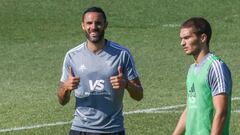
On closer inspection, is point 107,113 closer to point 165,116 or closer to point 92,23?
point 92,23

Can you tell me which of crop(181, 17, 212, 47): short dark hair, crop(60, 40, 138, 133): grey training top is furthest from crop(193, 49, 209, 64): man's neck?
crop(60, 40, 138, 133): grey training top

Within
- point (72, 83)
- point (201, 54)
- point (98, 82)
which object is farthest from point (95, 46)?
point (201, 54)

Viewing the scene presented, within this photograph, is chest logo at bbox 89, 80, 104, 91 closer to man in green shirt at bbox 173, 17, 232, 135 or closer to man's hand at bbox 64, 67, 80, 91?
man's hand at bbox 64, 67, 80, 91

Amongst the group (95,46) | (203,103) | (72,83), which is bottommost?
(203,103)

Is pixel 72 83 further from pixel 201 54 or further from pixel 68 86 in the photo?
pixel 201 54

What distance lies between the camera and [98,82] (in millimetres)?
10812

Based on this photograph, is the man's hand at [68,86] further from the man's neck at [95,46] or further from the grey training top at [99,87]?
the man's neck at [95,46]

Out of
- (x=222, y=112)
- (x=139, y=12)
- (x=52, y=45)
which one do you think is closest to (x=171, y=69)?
(x=52, y=45)

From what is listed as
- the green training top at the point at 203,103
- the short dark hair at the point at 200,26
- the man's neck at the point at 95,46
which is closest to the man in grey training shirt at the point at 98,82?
the man's neck at the point at 95,46

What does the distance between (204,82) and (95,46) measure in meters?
1.94

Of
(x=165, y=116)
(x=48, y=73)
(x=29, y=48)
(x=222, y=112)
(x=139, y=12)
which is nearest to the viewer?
(x=222, y=112)

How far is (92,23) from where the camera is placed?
35.0 ft

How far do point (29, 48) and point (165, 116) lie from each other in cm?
961

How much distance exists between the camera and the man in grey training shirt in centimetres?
1081
